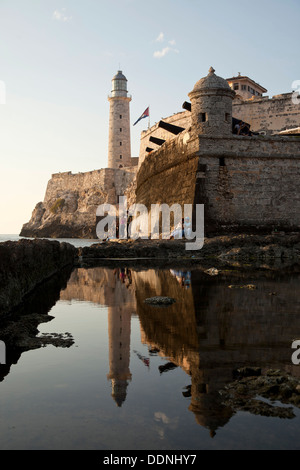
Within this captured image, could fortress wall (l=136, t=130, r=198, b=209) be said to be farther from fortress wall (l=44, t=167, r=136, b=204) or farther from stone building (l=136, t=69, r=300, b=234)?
fortress wall (l=44, t=167, r=136, b=204)

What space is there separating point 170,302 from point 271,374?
3483 mm

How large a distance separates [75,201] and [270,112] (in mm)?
37858

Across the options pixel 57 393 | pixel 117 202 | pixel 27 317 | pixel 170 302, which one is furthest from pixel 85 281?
pixel 117 202

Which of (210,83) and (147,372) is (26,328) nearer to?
(147,372)

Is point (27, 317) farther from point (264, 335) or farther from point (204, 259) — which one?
point (204, 259)

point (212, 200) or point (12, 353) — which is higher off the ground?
point (212, 200)

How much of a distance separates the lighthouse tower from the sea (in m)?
50.4

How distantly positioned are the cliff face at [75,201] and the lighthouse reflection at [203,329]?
47412 mm

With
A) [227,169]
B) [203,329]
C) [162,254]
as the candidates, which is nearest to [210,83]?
[227,169]

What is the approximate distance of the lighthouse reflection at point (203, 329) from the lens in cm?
335

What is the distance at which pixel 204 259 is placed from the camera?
15070mm

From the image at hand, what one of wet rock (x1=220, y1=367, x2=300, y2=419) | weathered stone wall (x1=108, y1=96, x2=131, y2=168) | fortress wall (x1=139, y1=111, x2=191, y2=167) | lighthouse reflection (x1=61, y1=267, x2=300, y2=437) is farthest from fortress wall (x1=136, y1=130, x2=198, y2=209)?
weathered stone wall (x1=108, y1=96, x2=131, y2=168)

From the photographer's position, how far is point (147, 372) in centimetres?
368

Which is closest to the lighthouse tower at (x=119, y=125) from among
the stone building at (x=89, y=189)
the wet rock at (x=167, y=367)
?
the stone building at (x=89, y=189)
